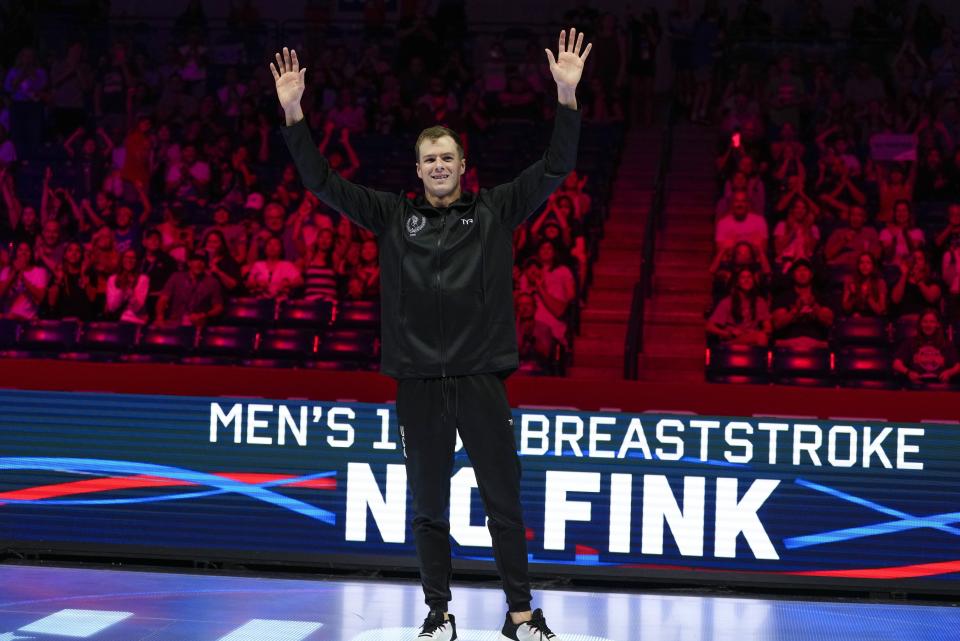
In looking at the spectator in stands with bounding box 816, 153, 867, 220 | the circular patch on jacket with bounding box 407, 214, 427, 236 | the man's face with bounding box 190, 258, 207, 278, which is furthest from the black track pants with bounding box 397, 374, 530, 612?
the spectator in stands with bounding box 816, 153, 867, 220

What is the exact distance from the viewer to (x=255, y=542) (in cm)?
719

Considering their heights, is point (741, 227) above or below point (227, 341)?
above

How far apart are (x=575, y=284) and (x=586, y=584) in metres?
5.78

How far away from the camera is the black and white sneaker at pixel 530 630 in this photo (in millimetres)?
5230

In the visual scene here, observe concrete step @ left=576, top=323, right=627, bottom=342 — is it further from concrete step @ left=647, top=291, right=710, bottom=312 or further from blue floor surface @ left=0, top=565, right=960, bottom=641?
blue floor surface @ left=0, top=565, right=960, bottom=641

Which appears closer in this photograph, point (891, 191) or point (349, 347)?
point (349, 347)

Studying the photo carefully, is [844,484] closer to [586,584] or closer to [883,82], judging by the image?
[586,584]

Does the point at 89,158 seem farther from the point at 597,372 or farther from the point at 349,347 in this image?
the point at 597,372

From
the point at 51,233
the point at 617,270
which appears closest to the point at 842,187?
the point at 617,270

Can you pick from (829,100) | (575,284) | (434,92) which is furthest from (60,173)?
(829,100)

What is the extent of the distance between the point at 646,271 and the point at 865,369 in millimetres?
2356

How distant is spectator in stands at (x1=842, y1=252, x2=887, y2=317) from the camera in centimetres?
1167

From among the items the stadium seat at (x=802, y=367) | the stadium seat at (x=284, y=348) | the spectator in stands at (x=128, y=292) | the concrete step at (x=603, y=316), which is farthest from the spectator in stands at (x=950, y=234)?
the spectator in stands at (x=128, y=292)

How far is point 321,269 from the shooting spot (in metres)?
12.8
